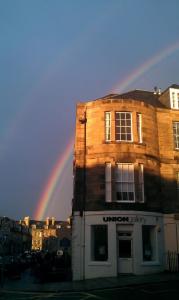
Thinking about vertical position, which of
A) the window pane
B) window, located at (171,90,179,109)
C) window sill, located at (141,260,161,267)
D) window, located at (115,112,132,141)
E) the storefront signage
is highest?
window, located at (171,90,179,109)

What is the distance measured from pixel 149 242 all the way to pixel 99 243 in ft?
12.2

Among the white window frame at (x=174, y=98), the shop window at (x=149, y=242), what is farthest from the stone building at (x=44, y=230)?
the shop window at (x=149, y=242)

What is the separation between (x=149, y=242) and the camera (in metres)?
25.6

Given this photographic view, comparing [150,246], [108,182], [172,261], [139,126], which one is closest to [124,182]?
[108,182]

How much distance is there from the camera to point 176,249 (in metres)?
26.1

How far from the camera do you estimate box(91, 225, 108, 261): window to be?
2438 cm

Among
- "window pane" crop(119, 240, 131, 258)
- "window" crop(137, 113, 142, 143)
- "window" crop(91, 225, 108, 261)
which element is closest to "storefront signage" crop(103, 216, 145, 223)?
"window" crop(91, 225, 108, 261)

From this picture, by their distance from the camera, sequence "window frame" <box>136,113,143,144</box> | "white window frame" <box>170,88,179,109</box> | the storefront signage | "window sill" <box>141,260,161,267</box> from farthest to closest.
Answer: "white window frame" <box>170,88,179,109</box> → "window frame" <box>136,113,143,144</box> → the storefront signage → "window sill" <box>141,260,161,267</box>

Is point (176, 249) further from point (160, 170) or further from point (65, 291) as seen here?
point (65, 291)

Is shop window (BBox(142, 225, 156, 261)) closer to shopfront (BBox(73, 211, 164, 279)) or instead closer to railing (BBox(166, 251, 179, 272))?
shopfront (BBox(73, 211, 164, 279))

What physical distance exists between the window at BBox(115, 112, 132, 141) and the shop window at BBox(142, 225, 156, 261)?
6656 millimetres

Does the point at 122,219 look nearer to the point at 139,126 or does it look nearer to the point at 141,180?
the point at 141,180

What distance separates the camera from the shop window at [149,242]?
988 inches

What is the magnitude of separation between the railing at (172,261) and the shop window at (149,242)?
1.23 metres
